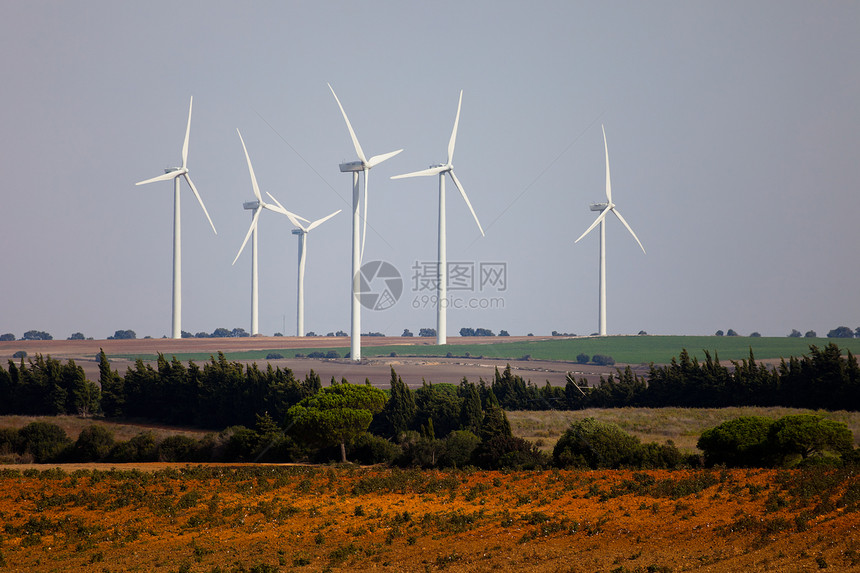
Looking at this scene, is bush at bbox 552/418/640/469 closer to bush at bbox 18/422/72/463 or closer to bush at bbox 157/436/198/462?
bush at bbox 157/436/198/462

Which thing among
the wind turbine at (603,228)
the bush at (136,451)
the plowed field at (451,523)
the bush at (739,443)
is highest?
the wind turbine at (603,228)

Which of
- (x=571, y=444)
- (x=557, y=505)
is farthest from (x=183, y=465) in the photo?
(x=557, y=505)

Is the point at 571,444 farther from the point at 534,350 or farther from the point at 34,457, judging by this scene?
the point at 534,350

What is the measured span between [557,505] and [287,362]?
13741 centimetres

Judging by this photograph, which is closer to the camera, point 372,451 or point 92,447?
point 372,451

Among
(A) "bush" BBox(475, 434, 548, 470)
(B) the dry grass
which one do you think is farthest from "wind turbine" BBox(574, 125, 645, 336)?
(A) "bush" BBox(475, 434, 548, 470)

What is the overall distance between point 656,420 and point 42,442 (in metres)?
45.6

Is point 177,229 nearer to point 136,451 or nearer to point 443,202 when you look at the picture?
point 443,202

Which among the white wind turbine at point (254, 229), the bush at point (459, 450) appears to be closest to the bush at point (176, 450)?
→ the bush at point (459, 450)

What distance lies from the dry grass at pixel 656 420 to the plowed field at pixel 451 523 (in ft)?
66.0

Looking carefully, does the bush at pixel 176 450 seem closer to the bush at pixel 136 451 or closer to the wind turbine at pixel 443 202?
the bush at pixel 136 451

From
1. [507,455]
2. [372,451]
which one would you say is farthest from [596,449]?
[372,451]

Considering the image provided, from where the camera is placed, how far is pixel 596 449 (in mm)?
Answer: 39562

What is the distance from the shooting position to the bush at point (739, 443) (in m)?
36.2
